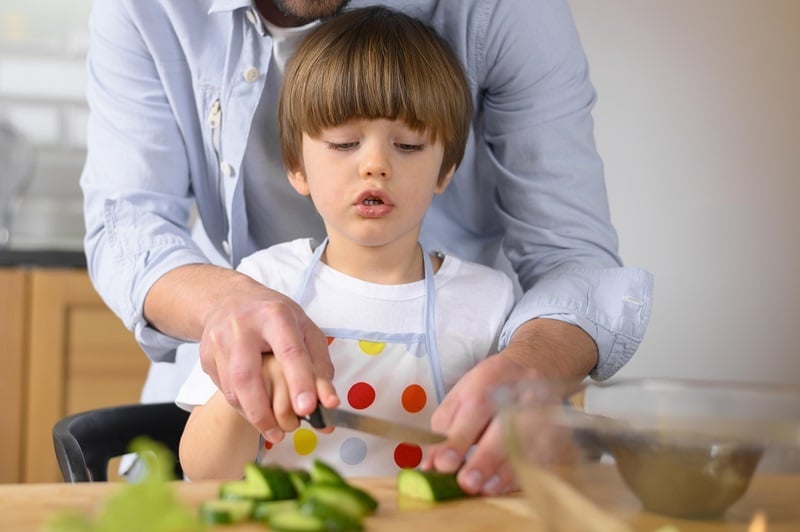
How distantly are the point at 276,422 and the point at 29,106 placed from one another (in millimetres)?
2328

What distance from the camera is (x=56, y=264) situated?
8.35 ft

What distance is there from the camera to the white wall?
2678mm

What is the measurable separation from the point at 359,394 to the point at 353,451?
0.07 m

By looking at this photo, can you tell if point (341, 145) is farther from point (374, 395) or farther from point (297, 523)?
point (297, 523)

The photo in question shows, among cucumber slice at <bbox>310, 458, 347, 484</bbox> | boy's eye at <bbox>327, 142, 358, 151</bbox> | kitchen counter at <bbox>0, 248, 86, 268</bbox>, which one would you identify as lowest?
kitchen counter at <bbox>0, 248, 86, 268</bbox>

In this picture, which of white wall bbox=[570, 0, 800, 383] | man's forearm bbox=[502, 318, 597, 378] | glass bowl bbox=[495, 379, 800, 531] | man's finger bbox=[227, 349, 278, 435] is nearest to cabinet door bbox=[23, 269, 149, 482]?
white wall bbox=[570, 0, 800, 383]

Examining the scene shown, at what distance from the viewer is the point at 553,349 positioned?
3.43 feet

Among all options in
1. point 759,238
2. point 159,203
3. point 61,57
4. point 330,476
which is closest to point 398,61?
point 159,203

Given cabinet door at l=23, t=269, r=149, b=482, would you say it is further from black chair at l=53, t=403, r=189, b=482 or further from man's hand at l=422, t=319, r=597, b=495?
man's hand at l=422, t=319, r=597, b=495

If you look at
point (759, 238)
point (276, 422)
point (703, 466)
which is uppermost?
point (703, 466)

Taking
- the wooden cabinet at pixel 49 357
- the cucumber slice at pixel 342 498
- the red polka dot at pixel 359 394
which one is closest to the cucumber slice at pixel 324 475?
the cucumber slice at pixel 342 498

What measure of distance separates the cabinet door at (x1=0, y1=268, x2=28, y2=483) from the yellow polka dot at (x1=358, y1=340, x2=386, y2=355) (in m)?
1.62

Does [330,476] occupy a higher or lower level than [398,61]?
lower

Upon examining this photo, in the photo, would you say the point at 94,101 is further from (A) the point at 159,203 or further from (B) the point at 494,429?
(B) the point at 494,429
